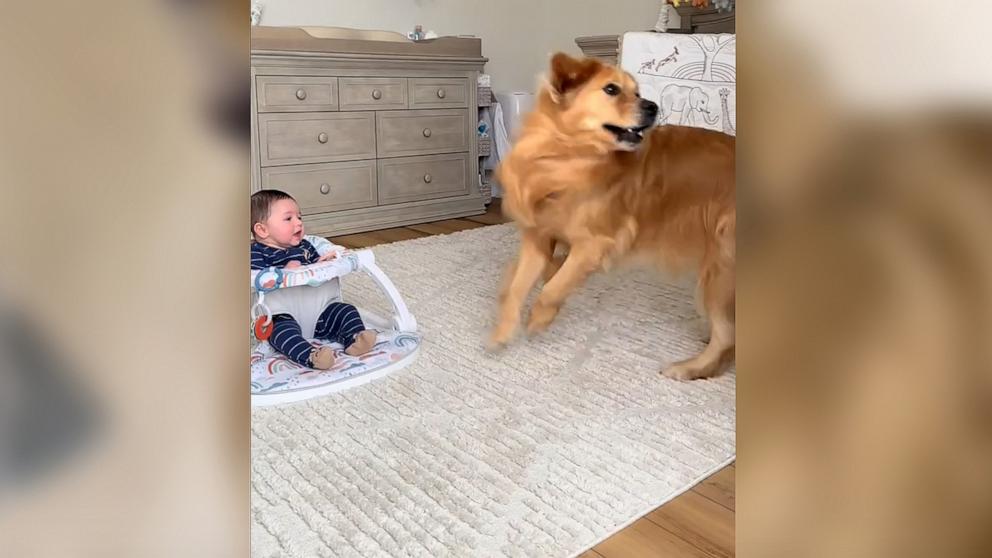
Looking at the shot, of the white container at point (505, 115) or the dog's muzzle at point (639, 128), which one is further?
the white container at point (505, 115)

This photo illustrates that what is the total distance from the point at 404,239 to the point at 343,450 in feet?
5.64

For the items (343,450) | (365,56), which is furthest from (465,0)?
(343,450)

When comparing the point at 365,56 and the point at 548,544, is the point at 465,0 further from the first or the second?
the point at 548,544

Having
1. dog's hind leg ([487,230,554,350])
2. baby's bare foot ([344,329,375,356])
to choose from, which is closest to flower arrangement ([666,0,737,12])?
dog's hind leg ([487,230,554,350])

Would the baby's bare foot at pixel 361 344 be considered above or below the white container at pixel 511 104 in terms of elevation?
below

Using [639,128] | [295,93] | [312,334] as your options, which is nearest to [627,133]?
[639,128]

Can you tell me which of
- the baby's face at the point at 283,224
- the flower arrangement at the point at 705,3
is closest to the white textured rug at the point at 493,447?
the baby's face at the point at 283,224

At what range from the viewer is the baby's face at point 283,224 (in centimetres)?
157

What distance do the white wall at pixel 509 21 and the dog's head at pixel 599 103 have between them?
2.02 m

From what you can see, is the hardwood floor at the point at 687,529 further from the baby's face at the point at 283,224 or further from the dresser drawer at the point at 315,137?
the dresser drawer at the point at 315,137

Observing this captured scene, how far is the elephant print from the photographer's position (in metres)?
2.22

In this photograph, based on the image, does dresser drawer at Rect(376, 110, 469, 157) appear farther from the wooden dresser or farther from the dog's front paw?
the dog's front paw
